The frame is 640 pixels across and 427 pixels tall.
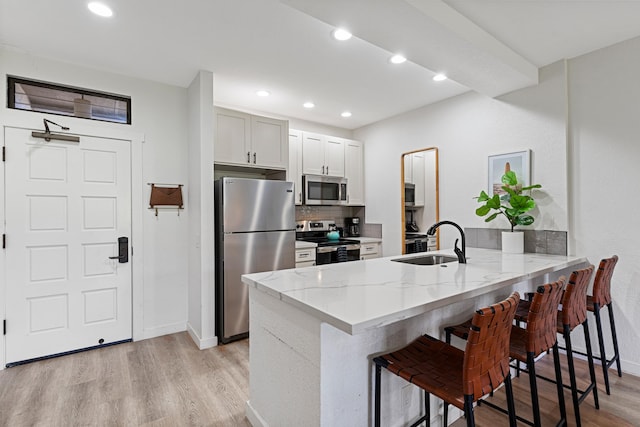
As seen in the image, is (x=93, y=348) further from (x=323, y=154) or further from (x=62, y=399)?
(x=323, y=154)

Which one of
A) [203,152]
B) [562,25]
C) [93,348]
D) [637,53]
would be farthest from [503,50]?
[93,348]

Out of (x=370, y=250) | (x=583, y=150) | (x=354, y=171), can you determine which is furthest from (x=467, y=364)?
(x=354, y=171)

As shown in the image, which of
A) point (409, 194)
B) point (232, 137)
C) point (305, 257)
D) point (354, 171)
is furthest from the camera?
point (354, 171)

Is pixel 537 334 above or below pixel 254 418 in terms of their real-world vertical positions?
above

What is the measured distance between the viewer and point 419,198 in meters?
4.13

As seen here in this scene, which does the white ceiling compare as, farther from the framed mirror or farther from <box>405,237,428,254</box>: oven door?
<box>405,237,428,254</box>: oven door

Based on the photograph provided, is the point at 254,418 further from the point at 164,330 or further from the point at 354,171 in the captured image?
the point at 354,171

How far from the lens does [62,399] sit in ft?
7.25

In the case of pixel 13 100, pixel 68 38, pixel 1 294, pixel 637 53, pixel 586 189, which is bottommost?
pixel 1 294

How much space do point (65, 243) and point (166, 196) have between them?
95 centimetres

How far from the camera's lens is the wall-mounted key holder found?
10.8 ft

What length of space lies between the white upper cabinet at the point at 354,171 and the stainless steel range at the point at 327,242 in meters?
0.52

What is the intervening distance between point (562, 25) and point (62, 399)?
4471mm

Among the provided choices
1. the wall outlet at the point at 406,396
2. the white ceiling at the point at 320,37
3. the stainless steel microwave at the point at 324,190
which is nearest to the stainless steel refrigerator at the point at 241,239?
the stainless steel microwave at the point at 324,190
